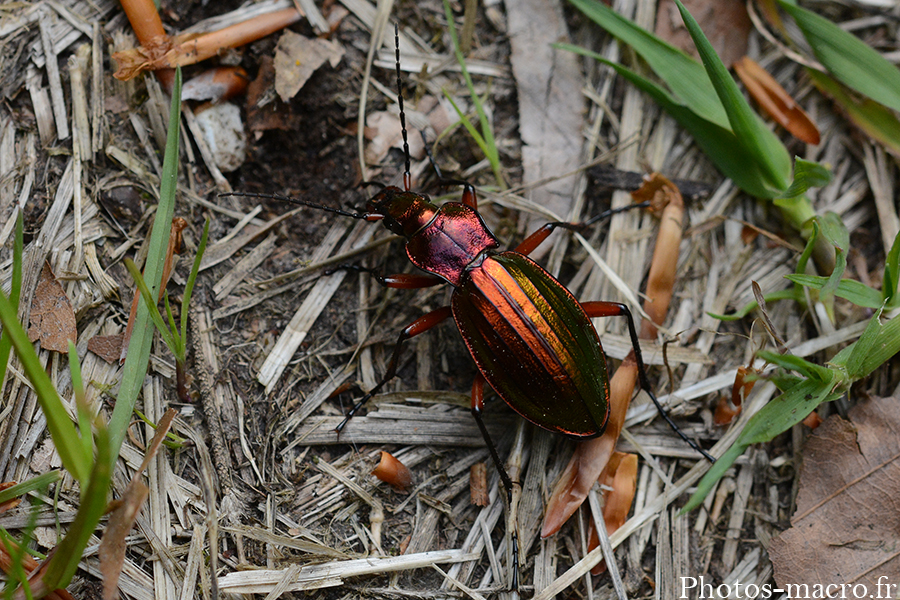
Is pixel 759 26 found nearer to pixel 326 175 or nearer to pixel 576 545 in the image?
pixel 326 175

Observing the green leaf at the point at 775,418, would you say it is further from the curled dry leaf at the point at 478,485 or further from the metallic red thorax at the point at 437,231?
the metallic red thorax at the point at 437,231

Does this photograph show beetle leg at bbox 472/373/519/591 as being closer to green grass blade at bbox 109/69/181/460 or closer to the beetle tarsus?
the beetle tarsus

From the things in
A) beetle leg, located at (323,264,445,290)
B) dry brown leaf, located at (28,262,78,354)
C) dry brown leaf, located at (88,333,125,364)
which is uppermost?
beetle leg, located at (323,264,445,290)

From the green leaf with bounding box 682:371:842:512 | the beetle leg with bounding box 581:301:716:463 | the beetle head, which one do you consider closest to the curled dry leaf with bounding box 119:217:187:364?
the beetle head

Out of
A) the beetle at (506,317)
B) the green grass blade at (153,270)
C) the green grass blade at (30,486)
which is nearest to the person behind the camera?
the green grass blade at (30,486)

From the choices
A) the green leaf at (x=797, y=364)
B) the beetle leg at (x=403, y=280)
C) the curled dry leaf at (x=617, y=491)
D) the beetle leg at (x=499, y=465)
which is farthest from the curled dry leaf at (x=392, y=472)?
the green leaf at (x=797, y=364)

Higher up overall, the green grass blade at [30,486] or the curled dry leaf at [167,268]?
the curled dry leaf at [167,268]

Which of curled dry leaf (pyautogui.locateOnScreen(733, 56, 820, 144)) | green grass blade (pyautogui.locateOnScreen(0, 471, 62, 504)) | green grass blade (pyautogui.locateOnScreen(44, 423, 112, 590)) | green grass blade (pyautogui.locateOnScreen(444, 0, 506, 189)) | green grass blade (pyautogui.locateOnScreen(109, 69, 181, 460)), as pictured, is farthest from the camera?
curled dry leaf (pyautogui.locateOnScreen(733, 56, 820, 144))
